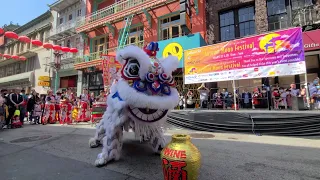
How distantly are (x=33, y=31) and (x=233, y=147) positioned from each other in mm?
28474

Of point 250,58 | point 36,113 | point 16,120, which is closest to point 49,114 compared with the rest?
point 36,113

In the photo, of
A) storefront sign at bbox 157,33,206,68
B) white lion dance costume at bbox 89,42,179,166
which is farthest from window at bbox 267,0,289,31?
white lion dance costume at bbox 89,42,179,166

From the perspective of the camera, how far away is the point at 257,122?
585 centimetres

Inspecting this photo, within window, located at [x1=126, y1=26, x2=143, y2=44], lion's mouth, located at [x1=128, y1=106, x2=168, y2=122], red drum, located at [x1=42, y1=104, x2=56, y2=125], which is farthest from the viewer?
window, located at [x1=126, y1=26, x2=143, y2=44]

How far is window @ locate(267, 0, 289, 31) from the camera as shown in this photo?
10.6 meters

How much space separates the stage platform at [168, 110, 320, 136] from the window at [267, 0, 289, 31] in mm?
7318

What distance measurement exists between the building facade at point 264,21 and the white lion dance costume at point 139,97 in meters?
7.42

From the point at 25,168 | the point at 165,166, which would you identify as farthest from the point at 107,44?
the point at 165,166

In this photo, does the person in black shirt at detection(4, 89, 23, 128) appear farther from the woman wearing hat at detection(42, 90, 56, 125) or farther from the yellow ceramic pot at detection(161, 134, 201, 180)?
the yellow ceramic pot at detection(161, 134, 201, 180)

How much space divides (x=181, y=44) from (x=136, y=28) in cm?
595

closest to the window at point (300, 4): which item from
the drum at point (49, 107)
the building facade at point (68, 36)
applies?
the drum at point (49, 107)

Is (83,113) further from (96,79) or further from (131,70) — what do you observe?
(131,70)

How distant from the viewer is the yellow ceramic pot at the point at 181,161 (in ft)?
6.45

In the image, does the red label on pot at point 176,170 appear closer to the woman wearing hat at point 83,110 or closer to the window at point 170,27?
the woman wearing hat at point 83,110
